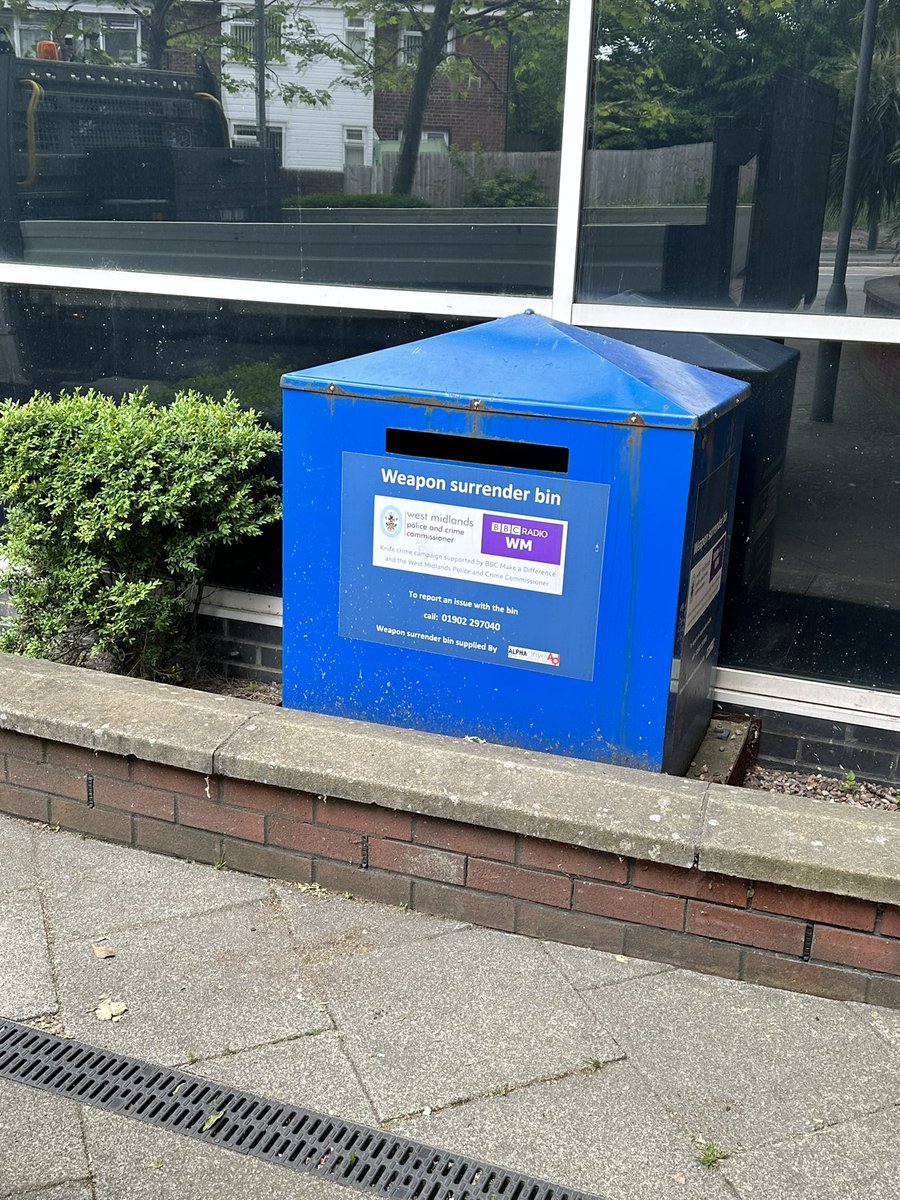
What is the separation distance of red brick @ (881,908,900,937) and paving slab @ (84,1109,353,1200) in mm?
1364

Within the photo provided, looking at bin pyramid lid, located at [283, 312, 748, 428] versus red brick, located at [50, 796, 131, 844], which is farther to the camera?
red brick, located at [50, 796, 131, 844]

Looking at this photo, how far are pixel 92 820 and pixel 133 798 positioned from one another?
0.60ft

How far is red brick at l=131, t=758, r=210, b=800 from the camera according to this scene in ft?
10.7

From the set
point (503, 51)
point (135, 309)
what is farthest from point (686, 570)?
point (135, 309)

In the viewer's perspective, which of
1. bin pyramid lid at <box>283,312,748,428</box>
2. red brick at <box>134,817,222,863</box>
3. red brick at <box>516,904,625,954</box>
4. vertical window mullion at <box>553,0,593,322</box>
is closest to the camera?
red brick at <box>516,904,625,954</box>

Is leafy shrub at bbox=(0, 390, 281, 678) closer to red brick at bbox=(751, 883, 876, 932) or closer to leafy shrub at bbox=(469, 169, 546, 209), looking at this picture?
leafy shrub at bbox=(469, 169, 546, 209)

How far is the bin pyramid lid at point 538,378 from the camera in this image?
10.2 ft

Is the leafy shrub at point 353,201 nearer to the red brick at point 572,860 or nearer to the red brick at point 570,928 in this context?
the red brick at point 572,860

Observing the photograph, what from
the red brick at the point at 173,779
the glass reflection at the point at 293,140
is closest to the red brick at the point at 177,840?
the red brick at the point at 173,779

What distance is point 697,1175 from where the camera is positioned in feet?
7.58

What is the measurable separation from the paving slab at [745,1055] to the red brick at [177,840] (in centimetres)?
116

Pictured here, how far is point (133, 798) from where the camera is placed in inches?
133

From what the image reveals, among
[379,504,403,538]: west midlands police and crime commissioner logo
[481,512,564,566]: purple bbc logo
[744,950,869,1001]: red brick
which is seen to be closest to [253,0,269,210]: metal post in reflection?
[379,504,403,538]: west midlands police and crime commissioner logo

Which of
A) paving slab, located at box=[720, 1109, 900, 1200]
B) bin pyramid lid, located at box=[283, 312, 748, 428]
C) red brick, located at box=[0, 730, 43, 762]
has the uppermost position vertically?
bin pyramid lid, located at box=[283, 312, 748, 428]
